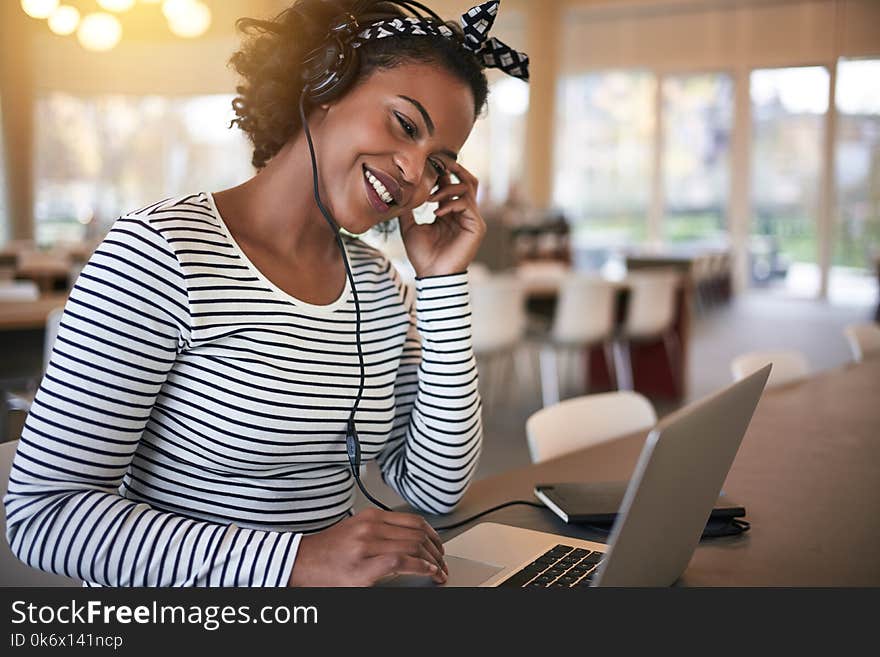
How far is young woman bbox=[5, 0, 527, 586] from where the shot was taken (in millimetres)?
877

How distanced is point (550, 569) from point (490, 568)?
64mm

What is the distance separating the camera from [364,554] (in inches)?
33.3

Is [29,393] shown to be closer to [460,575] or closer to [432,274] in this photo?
[432,274]

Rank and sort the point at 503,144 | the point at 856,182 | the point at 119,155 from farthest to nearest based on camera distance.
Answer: the point at 503,144
the point at 119,155
the point at 856,182

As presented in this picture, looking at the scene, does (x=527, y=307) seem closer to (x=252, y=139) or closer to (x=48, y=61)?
(x=252, y=139)

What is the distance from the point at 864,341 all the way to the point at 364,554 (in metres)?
2.53

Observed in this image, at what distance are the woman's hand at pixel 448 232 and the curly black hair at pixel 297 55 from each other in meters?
0.12

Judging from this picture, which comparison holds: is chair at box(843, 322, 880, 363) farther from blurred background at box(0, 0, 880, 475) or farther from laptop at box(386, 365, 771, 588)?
blurred background at box(0, 0, 880, 475)

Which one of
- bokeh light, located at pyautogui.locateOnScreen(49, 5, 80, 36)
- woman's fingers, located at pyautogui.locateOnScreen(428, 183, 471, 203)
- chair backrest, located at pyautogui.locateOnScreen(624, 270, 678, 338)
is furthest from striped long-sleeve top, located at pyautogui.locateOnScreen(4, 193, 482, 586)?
bokeh light, located at pyautogui.locateOnScreen(49, 5, 80, 36)

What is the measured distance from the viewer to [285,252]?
3.72ft

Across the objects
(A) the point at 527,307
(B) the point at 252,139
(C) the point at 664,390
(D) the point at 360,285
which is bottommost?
(C) the point at 664,390

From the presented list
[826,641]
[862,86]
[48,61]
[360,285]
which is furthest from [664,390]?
[48,61]

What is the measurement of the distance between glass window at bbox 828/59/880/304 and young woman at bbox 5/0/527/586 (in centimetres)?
1025

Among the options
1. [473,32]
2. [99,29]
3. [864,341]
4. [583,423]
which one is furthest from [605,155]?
[473,32]
